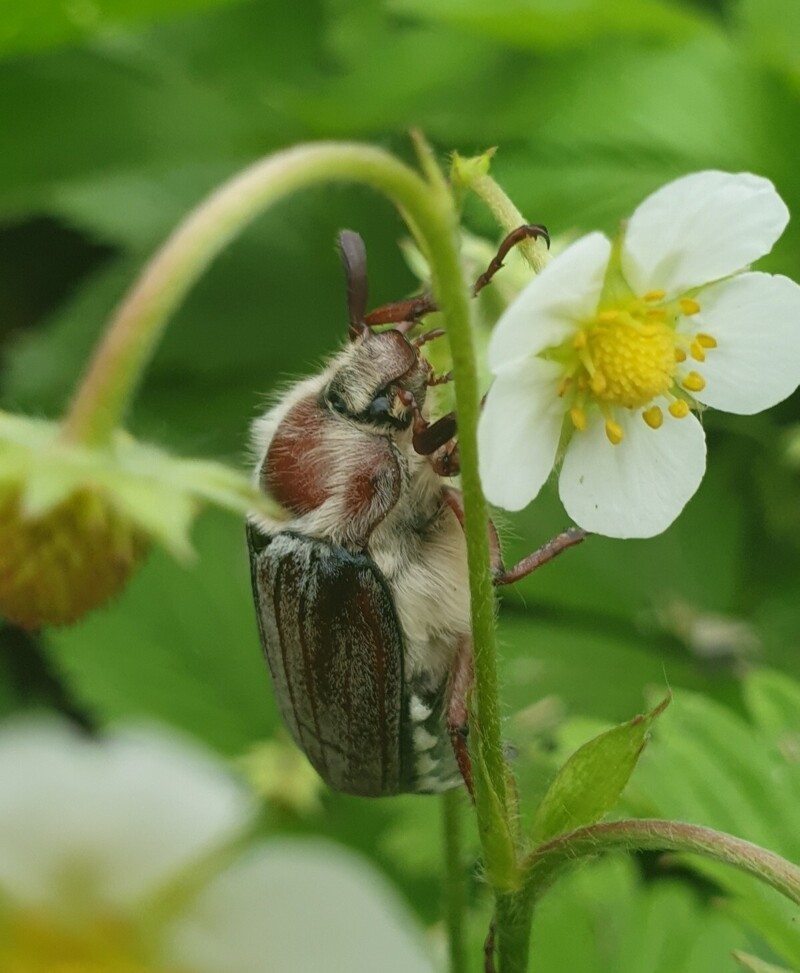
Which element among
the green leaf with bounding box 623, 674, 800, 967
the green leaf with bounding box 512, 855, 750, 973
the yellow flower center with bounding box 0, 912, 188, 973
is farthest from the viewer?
the green leaf with bounding box 512, 855, 750, 973

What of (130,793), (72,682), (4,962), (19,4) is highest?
(19,4)

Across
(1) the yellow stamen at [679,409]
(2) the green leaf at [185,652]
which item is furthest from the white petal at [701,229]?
(2) the green leaf at [185,652]

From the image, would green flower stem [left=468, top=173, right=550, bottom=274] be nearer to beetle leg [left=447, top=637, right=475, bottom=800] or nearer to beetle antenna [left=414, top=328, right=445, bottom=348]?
beetle antenna [left=414, top=328, right=445, bottom=348]

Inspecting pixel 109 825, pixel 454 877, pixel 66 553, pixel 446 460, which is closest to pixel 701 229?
pixel 446 460

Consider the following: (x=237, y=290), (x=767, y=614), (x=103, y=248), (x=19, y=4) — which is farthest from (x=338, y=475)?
(x=103, y=248)

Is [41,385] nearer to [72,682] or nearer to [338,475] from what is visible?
[72,682]

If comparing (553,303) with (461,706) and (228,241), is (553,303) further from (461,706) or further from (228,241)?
(461,706)

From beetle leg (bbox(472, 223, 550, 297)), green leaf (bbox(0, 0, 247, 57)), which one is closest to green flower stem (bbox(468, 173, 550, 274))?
beetle leg (bbox(472, 223, 550, 297))
